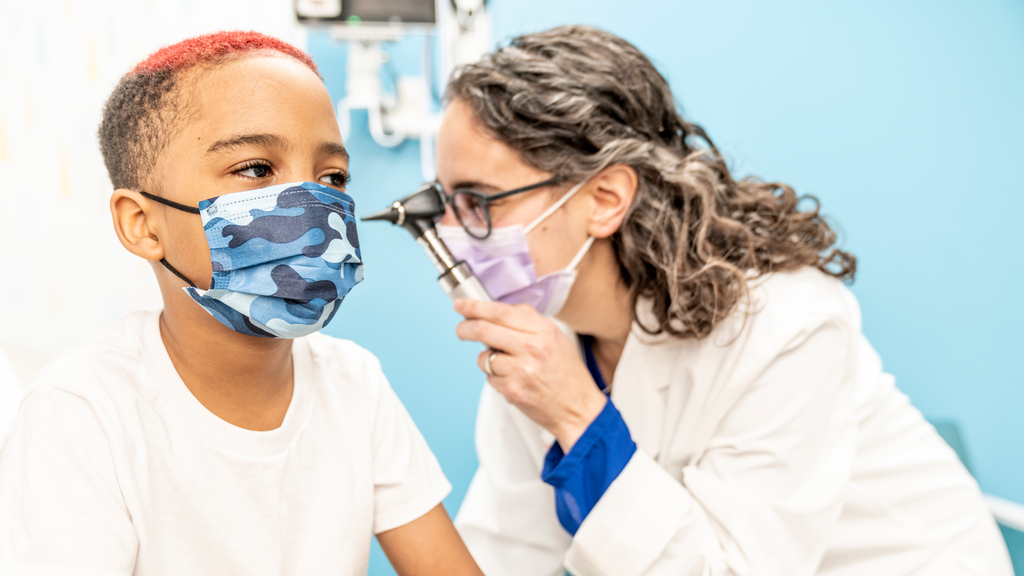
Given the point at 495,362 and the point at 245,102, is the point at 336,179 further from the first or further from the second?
the point at 495,362

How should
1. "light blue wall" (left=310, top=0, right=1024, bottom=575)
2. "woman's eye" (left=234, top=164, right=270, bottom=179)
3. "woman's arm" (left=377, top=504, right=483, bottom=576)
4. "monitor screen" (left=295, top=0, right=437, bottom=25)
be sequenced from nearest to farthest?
"woman's eye" (left=234, top=164, right=270, bottom=179)
"woman's arm" (left=377, top=504, right=483, bottom=576)
"monitor screen" (left=295, top=0, right=437, bottom=25)
"light blue wall" (left=310, top=0, right=1024, bottom=575)

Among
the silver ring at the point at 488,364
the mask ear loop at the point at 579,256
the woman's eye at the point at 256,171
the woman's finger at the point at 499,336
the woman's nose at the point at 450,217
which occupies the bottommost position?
the silver ring at the point at 488,364

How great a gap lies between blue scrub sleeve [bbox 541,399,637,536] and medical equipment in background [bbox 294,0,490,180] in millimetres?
1002

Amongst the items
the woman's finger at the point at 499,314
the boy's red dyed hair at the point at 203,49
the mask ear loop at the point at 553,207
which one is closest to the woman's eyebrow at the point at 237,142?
the boy's red dyed hair at the point at 203,49

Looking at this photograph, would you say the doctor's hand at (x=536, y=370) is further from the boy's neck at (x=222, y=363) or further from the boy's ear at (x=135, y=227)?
the boy's ear at (x=135, y=227)

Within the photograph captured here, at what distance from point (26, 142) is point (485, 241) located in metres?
1.14

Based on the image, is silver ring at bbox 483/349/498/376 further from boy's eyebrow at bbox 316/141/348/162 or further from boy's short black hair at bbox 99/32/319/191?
boy's short black hair at bbox 99/32/319/191

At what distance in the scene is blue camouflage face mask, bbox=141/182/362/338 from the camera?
76 centimetres

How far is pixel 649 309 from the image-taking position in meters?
1.39

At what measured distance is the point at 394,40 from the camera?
182 cm

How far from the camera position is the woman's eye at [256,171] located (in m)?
0.78

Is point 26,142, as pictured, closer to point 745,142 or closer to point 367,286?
point 367,286

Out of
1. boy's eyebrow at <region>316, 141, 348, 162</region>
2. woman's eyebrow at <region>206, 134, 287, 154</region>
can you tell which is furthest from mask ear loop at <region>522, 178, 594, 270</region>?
woman's eyebrow at <region>206, 134, 287, 154</region>

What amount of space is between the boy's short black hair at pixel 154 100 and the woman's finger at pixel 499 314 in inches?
20.4
